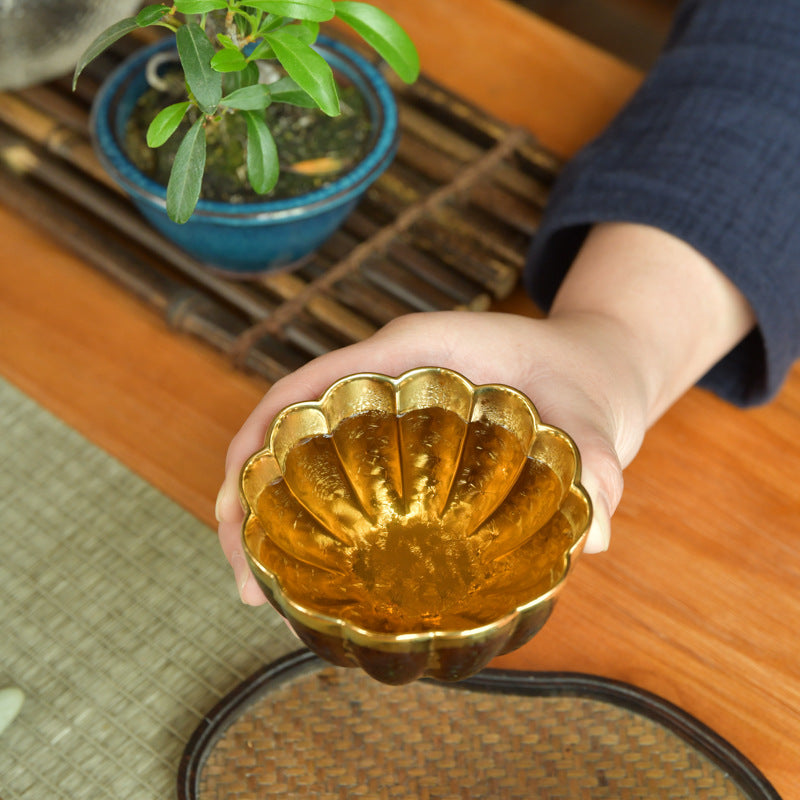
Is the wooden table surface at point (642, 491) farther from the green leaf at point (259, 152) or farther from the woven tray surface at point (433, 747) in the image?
the green leaf at point (259, 152)

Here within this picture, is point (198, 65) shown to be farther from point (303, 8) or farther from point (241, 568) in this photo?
point (241, 568)

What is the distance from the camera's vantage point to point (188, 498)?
69 centimetres

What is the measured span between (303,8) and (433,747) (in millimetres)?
450

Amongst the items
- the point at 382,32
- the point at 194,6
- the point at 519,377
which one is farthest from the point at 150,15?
the point at 519,377

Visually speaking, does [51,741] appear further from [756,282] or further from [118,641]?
[756,282]

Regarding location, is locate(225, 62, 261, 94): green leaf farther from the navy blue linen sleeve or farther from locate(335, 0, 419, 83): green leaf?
the navy blue linen sleeve

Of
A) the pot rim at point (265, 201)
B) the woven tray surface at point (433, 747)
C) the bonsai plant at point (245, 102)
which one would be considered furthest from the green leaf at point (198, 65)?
the woven tray surface at point (433, 747)

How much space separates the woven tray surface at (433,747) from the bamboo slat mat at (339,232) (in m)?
0.27

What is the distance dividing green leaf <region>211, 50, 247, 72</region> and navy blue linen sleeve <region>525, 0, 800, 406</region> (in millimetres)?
312

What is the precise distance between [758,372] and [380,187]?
1.22 ft

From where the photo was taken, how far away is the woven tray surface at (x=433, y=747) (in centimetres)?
55

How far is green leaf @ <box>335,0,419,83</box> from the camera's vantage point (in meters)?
0.57

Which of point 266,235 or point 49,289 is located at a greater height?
point 266,235

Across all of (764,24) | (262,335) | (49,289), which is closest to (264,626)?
(262,335)
